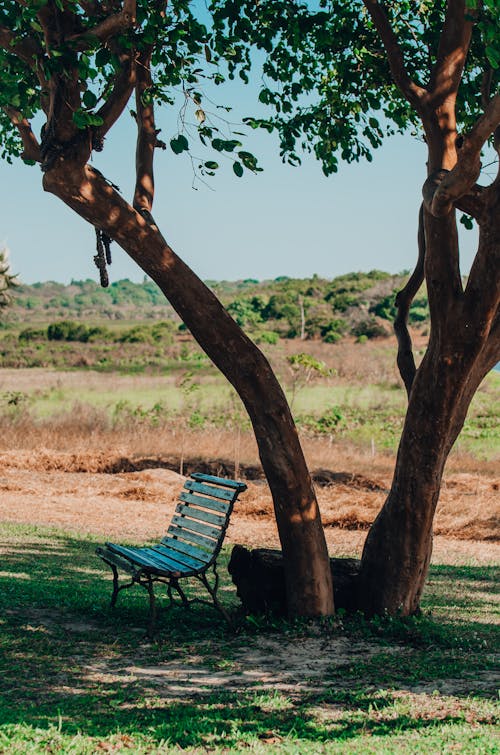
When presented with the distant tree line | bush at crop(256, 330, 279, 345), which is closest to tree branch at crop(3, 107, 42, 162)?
the distant tree line

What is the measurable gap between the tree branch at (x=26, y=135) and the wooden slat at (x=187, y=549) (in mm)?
3185

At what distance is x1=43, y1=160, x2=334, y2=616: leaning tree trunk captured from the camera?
6.49 m

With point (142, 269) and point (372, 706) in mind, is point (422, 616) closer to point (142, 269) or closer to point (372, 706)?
point (372, 706)

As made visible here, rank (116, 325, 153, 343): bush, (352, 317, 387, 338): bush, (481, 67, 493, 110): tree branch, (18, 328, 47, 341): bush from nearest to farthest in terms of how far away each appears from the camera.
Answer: (481, 67, 493, 110): tree branch < (18, 328, 47, 341): bush < (116, 325, 153, 343): bush < (352, 317, 387, 338): bush

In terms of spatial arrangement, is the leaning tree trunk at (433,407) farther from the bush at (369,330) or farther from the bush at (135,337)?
the bush at (369,330)

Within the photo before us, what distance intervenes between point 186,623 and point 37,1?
450 centimetres

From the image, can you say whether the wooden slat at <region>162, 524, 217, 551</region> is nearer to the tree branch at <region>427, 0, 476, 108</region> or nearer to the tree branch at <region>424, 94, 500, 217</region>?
the tree branch at <region>424, 94, 500, 217</region>

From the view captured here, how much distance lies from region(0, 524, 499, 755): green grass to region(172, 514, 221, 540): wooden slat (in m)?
0.67

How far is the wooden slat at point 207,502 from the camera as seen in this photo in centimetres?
698

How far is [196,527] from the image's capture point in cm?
730

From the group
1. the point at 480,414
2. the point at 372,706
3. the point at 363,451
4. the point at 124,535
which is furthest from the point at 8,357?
the point at 372,706

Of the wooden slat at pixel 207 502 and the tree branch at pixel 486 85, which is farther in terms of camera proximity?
the tree branch at pixel 486 85

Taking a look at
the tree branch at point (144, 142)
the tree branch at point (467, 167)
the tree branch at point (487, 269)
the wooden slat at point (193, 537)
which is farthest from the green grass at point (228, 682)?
the tree branch at point (144, 142)

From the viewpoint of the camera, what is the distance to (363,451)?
71.9 feet
